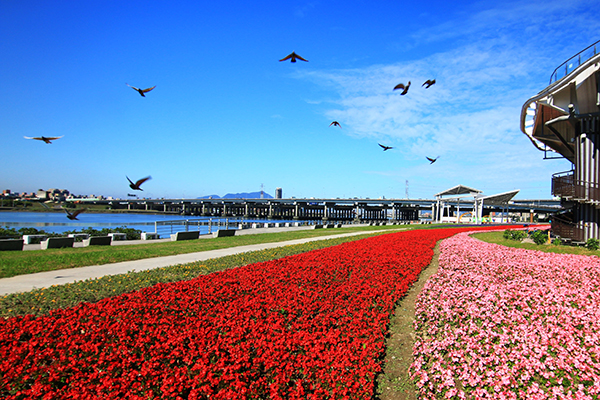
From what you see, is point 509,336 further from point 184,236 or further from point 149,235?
point 149,235

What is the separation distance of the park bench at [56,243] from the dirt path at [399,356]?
17.2m

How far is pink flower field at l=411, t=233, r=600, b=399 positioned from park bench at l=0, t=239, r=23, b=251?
1865cm

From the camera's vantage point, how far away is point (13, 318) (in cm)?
617

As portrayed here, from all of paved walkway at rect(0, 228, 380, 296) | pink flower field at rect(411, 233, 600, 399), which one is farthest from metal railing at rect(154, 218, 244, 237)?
pink flower field at rect(411, 233, 600, 399)

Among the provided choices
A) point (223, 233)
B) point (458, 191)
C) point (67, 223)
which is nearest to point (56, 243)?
point (223, 233)

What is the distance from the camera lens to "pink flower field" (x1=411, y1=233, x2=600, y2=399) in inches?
200

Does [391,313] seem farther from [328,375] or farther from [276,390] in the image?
[276,390]

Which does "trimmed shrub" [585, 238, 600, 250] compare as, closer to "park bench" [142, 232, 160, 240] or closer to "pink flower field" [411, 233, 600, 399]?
"pink flower field" [411, 233, 600, 399]

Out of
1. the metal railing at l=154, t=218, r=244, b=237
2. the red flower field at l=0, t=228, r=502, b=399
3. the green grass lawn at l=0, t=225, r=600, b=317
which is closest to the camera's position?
the red flower field at l=0, t=228, r=502, b=399

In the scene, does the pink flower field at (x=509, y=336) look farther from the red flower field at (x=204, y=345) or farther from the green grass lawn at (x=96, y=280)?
the green grass lawn at (x=96, y=280)

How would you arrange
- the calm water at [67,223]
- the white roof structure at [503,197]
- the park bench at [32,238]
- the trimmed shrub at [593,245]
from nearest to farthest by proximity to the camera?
the trimmed shrub at [593,245] → the park bench at [32,238] → the calm water at [67,223] → the white roof structure at [503,197]

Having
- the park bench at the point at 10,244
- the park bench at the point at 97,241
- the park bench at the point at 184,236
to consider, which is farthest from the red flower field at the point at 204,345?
the park bench at the point at 184,236

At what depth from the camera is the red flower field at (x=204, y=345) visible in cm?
442

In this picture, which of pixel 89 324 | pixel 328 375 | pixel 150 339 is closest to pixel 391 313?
pixel 328 375
